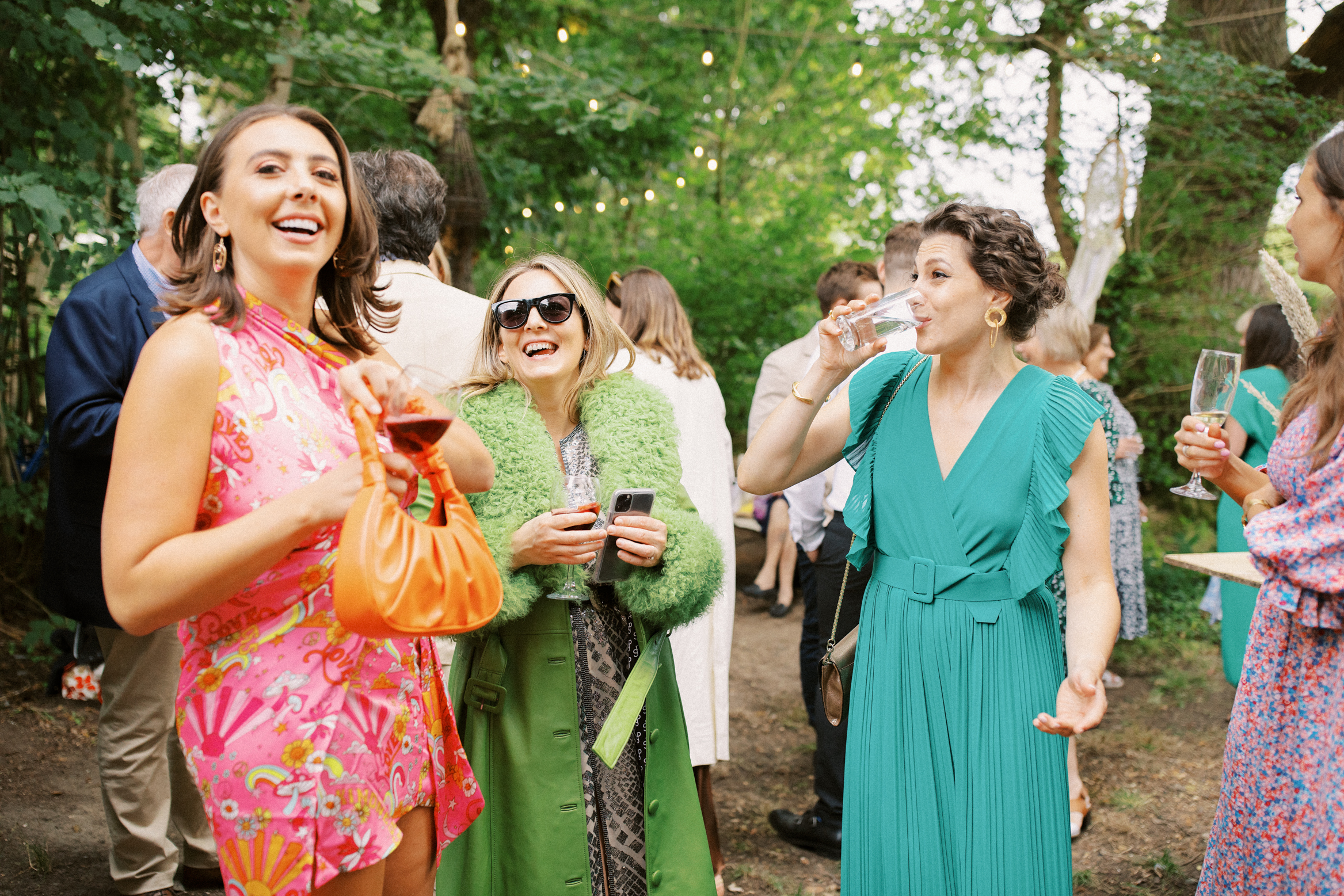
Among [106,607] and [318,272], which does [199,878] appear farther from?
[318,272]

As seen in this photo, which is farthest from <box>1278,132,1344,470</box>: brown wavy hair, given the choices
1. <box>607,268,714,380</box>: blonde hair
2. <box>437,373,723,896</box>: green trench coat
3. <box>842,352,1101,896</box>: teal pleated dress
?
<box>607,268,714,380</box>: blonde hair

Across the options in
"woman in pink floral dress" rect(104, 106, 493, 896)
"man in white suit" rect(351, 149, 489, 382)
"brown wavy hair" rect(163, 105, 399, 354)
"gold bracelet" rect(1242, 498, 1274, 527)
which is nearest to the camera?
"woman in pink floral dress" rect(104, 106, 493, 896)

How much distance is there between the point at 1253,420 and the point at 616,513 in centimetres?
348

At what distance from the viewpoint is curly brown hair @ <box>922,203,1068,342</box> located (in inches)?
79.5

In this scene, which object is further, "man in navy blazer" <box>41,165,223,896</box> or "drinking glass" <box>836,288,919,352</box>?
"man in navy blazer" <box>41,165,223,896</box>

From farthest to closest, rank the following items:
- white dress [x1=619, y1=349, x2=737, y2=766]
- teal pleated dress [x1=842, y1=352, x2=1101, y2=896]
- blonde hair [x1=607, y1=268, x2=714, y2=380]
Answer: blonde hair [x1=607, y1=268, x2=714, y2=380], white dress [x1=619, y1=349, x2=737, y2=766], teal pleated dress [x1=842, y1=352, x2=1101, y2=896]

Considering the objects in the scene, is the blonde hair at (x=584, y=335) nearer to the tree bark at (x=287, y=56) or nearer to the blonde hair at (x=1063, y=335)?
the blonde hair at (x=1063, y=335)

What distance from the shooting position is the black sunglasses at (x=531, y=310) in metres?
2.26

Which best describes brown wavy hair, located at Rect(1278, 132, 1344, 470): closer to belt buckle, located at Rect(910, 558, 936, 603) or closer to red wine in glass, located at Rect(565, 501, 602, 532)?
belt buckle, located at Rect(910, 558, 936, 603)

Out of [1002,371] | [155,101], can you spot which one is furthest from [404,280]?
[155,101]

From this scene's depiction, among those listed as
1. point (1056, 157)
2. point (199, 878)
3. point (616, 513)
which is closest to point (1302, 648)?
point (616, 513)

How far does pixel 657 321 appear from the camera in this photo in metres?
3.85

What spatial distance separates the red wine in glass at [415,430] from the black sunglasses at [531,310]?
0.94 m

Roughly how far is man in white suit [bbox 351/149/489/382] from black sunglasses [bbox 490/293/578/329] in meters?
0.64
